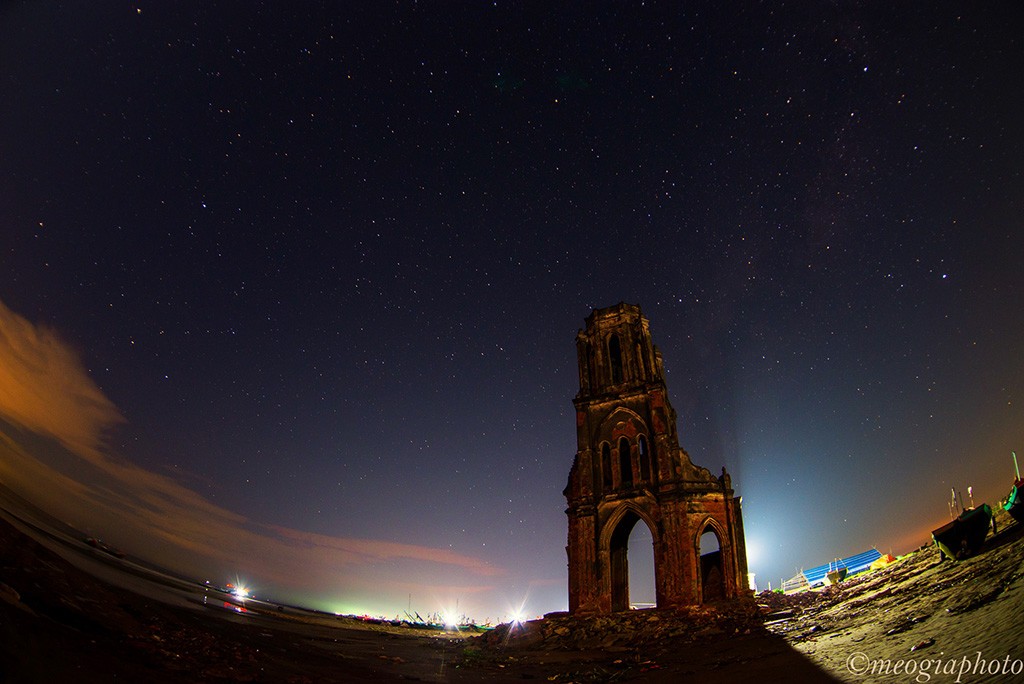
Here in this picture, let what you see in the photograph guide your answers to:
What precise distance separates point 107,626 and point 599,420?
2183 cm

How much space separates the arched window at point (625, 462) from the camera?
83.8 feet

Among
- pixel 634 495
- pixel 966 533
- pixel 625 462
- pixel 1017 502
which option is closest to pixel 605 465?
pixel 625 462

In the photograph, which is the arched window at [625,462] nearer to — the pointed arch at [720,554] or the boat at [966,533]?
the pointed arch at [720,554]

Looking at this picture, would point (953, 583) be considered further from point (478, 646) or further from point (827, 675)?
point (478, 646)

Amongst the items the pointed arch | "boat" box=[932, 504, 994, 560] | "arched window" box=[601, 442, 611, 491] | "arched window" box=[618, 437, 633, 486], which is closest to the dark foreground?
"boat" box=[932, 504, 994, 560]

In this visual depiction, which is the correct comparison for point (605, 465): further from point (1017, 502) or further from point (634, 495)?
point (1017, 502)

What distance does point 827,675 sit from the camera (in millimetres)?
7348

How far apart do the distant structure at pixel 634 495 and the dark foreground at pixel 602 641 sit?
4.79 m

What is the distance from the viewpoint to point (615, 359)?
95.7 feet

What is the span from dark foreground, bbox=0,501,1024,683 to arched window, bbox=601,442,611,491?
8.67 meters

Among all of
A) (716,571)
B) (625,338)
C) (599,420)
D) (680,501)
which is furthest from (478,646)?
(625,338)

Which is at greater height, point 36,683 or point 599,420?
point 599,420

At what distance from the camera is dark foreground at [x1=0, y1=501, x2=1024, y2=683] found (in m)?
6.68

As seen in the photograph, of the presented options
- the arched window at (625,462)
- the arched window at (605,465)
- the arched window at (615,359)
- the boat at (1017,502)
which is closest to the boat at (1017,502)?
the boat at (1017,502)
